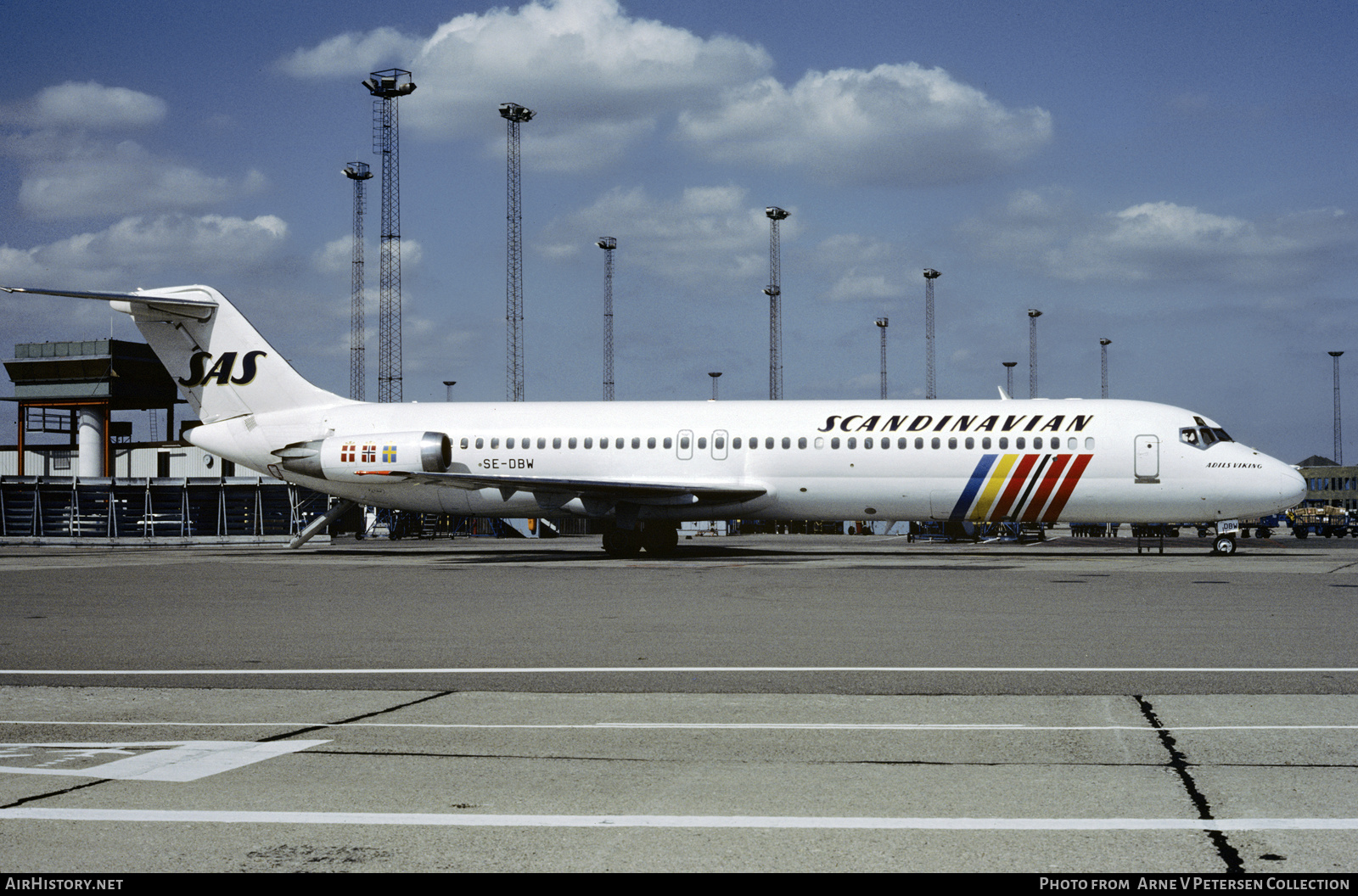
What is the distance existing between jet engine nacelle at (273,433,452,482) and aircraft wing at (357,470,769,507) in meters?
0.54

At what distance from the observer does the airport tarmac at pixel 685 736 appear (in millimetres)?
5125

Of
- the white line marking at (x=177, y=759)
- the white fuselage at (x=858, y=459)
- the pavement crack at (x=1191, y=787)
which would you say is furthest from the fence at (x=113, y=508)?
the pavement crack at (x=1191, y=787)

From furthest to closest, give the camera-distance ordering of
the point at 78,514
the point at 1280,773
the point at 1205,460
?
1. the point at 78,514
2. the point at 1205,460
3. the point at 1280,773

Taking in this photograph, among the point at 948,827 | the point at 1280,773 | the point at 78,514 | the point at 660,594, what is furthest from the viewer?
the point at 78,514

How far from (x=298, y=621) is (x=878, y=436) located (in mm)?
18166

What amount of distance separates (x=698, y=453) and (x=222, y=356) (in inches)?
575

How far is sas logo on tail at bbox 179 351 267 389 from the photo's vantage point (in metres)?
34.9

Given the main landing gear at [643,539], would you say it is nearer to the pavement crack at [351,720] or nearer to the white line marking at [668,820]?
the pavement crack at [351,720]

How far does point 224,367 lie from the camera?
35.0 metres

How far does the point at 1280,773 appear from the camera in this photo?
6344 millimetres

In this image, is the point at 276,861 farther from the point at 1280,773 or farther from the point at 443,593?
the point at 443,593

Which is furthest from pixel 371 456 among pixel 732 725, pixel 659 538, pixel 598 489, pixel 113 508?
pixel 732 725

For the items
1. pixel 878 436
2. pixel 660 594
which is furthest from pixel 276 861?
pixel 878 436

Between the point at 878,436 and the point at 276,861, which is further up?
the point at 878,436
